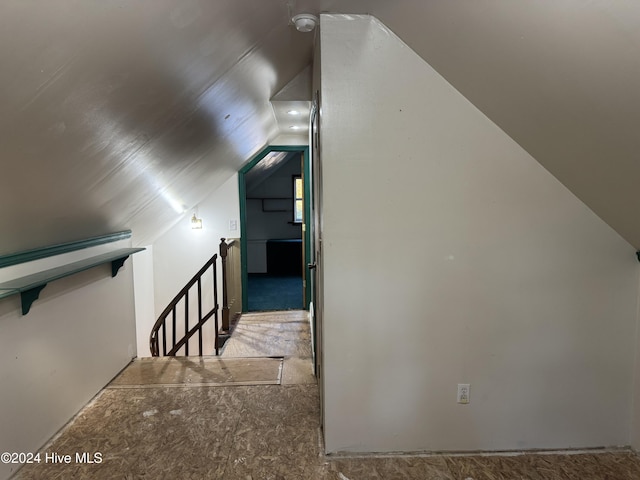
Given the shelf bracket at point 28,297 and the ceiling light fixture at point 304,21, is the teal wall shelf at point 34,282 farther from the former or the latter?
the ceiling light fixture at point 304,21

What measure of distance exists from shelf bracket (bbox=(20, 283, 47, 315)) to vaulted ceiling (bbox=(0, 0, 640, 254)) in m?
0.23

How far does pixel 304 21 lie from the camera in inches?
75.1

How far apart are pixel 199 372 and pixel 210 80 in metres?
2.09

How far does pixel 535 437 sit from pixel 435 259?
3.54ft

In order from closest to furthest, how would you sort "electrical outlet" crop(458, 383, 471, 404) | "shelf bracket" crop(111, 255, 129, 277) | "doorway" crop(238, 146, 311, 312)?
"electrical outlet" crop(458, 383, 471, 404)
"shelf bracket" crop(111, 255, 129, 277)
"doorway" crop(238, 146, 311, 312)

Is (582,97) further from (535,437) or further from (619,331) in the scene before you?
(535,437)

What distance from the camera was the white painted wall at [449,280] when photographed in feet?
6.40

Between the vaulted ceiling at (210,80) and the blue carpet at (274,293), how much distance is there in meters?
3.17

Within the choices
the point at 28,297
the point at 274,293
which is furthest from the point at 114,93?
the point at 274,293

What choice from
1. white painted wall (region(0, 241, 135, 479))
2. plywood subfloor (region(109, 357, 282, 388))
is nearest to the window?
plywood subfloor (region(109, 357, 282, 388))

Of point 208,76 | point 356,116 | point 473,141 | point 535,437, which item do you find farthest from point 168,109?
point 535,437

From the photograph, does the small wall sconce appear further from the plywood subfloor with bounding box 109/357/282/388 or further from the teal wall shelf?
the teal wall shelf

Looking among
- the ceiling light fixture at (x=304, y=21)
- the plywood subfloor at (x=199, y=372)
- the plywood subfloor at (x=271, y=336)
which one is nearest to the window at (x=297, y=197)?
the plywood subfloor at (x=271, y=336)

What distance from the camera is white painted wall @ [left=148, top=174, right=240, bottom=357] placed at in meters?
4.86
